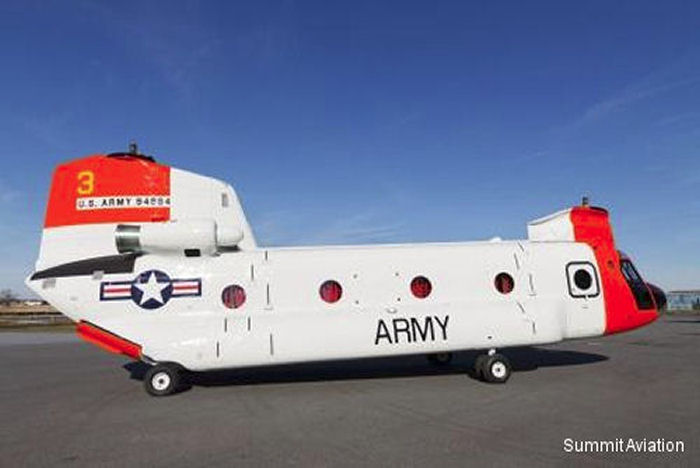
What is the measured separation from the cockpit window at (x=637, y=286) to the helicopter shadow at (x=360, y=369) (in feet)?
7.14

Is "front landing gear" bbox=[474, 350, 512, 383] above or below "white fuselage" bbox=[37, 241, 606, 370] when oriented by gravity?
below

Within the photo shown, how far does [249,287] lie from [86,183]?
431cm

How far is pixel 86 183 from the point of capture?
36.7 ft

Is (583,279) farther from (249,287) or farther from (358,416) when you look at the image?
(249,287)

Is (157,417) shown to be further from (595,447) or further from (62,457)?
(595,447)

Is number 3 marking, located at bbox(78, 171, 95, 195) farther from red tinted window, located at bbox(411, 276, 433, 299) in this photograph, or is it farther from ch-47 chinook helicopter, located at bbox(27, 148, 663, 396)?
red tinted window, located at bbox(411, 276, 433, 299)

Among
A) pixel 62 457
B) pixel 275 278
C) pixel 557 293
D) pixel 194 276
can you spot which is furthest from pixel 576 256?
pixel 62 457

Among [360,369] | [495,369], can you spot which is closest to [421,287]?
[495,369]

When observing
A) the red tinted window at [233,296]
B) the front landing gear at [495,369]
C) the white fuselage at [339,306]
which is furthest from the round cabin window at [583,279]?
the red tinted window at [233,296]

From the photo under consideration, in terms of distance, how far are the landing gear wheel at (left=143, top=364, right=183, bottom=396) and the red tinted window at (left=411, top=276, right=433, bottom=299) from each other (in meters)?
5.26

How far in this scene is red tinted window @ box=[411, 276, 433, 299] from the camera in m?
11.3

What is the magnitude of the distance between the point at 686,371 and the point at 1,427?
13.7 m

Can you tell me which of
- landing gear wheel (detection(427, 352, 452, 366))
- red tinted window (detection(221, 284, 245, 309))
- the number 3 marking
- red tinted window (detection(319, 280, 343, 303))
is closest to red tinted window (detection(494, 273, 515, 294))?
landing gear wheel (detection(427, 352, 452, 366))

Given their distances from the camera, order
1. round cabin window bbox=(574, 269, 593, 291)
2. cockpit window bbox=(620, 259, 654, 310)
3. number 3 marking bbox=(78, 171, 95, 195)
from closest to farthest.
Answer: number 3 marking bbox=(78, 171, 95, 195), round cabin window bbox=(574, 269, 593, 291), cockpit window bbox=(620, 259, 654, 310)
